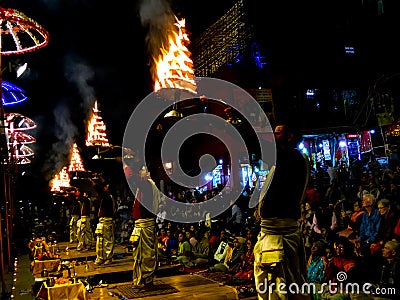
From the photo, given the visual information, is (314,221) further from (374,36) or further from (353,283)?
(374,36)

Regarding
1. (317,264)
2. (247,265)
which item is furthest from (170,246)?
(317,264)

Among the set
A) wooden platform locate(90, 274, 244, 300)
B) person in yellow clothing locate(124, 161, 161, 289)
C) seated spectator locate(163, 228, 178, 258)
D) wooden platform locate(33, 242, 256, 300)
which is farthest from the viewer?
seated spectator locate(163, 228, 178, 258)

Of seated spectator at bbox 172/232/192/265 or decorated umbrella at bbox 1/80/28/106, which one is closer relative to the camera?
seated spectator at bbox 172/232/192/265

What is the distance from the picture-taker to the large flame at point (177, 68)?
6.89 m

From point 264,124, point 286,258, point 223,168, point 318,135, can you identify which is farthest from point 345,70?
point 286,258

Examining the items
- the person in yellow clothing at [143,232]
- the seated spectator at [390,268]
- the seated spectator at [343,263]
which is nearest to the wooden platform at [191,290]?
the person in yellow clothing at [143,232]

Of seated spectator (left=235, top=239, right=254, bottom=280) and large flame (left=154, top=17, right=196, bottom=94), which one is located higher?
large flame (left=154, top=17, right=196, bottom=94)

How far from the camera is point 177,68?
7000 millimetres

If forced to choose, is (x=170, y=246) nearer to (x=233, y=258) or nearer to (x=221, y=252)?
(x=221, y=252)

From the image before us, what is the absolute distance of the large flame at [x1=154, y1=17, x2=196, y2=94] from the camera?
6887 millimetres

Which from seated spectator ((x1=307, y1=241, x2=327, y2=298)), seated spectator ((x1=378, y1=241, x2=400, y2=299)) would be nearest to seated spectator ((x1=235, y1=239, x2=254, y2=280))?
seated spectator ((x1=307, y1=241, x2=327, y2=298))

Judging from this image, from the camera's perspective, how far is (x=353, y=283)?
744 cm

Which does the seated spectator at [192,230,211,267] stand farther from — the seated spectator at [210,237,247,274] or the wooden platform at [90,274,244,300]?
the wooden platform at [90,274,244,300]

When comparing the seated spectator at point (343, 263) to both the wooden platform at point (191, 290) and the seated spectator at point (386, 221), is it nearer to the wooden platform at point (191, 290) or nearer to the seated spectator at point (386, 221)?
the seated spectator at point (386, 221)
